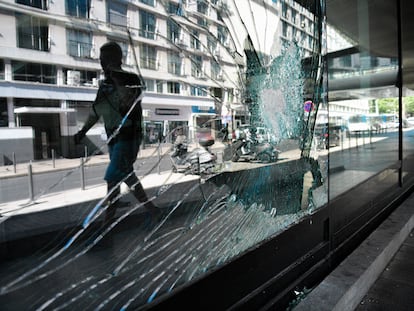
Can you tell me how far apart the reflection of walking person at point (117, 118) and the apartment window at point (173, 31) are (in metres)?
0.33

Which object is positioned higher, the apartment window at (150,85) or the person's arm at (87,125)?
the apartment window at (150,85)

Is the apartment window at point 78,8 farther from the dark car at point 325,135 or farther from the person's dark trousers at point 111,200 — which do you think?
the dark car at point 325,135

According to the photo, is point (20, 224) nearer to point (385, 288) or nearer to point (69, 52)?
point (69, 52)

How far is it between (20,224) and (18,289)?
0.21 metres

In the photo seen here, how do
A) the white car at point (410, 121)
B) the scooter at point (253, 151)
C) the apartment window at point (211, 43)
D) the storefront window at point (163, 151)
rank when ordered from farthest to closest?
the white car at point (410, 121) < the scooter at point (253, 151) < the apartment window at point (211, 43) < the storefront window at point (163, 151)

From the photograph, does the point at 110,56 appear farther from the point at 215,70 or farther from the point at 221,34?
the point at 221,34

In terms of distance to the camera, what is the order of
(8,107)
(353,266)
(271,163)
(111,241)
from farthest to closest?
(353,266), (271,163), (111,241), (8,107)

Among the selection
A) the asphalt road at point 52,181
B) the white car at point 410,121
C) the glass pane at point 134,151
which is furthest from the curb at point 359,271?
the white car at point 410,121

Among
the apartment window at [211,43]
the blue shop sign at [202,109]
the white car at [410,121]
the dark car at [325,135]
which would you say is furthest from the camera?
the white car at [410,121]

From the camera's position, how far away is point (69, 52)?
3.63 feet

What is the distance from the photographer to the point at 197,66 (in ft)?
5.51

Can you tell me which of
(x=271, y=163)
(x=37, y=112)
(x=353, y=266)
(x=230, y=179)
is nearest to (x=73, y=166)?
(x=37, y=112)

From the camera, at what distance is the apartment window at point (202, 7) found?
170 centimetres

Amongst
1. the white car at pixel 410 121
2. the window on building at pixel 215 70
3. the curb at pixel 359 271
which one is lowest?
the curb at pixel 359 271
